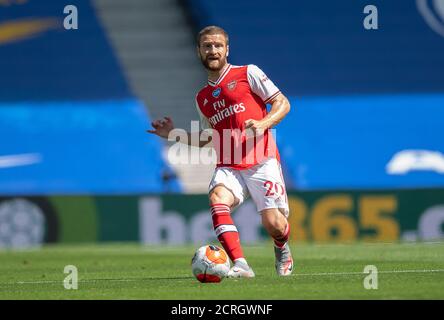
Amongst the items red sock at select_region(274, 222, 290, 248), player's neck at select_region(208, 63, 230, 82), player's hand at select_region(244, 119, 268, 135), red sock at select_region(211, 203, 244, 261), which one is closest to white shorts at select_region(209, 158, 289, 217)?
red sock at select_region(274, 222, 290, 248)

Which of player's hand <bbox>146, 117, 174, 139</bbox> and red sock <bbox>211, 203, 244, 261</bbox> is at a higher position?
player's hand <bbox>146, 117, 174, 139</bbox>

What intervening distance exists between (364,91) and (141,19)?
5230 mm

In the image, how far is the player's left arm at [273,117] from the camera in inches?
349

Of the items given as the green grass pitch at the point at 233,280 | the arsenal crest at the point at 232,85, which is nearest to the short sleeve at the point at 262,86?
the arsenal crest at the point at 232,85

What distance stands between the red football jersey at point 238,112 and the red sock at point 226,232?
1.68ft

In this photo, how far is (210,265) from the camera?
348 inches

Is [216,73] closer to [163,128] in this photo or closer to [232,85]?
[232,85]

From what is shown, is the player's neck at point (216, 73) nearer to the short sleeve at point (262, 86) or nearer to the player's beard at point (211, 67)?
the player's beard at point (211, 67)

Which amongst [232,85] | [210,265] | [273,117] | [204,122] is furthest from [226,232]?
[232,85]

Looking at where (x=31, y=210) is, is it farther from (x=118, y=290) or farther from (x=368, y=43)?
(x=118, y=290)

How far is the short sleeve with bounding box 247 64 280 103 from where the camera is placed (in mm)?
9398

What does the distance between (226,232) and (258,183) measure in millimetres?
594

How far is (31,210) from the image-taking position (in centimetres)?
1844

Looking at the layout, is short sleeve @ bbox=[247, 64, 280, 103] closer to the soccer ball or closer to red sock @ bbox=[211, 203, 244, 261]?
red sock @ bbox=[211, 203, 244, 261]
